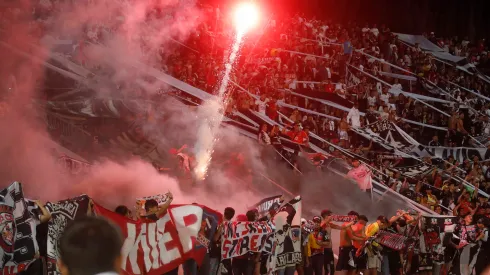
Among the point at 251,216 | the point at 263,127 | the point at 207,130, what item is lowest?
the point at 251,216

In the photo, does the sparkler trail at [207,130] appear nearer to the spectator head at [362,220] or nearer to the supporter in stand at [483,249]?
the spectator head at [362,220]

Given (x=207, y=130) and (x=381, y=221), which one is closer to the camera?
(x=381, y=221)

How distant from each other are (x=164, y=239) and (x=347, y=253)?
2981 millimetres

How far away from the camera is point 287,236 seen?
25.3 ft

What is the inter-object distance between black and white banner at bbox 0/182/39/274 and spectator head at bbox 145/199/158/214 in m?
1.08

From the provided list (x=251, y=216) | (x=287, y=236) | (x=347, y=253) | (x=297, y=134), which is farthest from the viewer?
(x=297, y=134)

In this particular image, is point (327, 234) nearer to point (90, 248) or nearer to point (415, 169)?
point (415, 169)

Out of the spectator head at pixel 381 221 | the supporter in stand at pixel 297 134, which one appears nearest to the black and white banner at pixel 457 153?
the supporter in stand at pixel 297 134

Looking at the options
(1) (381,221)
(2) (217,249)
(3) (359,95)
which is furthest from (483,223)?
(3) (359,95)

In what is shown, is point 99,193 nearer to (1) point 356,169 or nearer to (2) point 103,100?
(2) point 103,100

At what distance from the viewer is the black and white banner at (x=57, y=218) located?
5.70 metres

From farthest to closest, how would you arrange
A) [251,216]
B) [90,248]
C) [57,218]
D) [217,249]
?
1. [251,216]
2. [217,249]
3. [57,218]
4. [90,248]

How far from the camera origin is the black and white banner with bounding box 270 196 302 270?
25.2 ft

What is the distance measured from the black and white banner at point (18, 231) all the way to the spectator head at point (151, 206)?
3.56 ft
